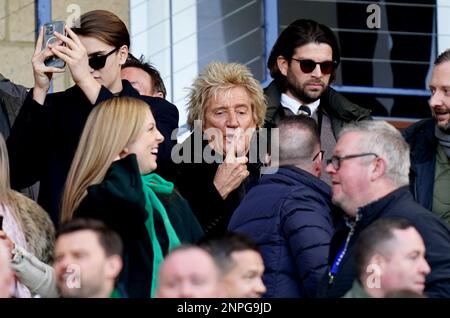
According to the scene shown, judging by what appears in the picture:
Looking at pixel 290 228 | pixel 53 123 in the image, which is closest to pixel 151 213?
pixel 290 228

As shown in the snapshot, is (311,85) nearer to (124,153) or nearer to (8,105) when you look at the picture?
(8,105)

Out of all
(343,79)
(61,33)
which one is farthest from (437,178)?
(343,79)

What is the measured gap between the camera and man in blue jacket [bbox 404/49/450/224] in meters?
8.55

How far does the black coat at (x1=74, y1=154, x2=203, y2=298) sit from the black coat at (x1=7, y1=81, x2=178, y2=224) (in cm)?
78

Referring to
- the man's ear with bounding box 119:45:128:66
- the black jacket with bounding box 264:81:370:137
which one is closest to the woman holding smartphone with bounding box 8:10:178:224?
the man's ear with bounding box 119:45:128:66

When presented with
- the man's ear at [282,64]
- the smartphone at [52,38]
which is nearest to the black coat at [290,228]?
the smartphone at [52,38]

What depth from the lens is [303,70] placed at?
9.25 metres

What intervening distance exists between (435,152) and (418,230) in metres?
1.60

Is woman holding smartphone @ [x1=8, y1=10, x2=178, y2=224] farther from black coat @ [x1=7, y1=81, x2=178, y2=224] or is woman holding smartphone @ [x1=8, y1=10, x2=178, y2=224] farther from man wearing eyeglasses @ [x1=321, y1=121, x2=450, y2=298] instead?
man wearing eyeglasses @ [x1=321, y1=121, x2=450, y2=298]

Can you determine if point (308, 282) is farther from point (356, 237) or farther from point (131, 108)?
point (131, 108)

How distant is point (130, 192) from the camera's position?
7.21 m

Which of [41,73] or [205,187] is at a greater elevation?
[41,73]

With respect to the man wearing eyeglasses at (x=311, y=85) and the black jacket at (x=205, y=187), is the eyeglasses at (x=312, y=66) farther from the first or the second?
the black jacket at (x=205, y=187)

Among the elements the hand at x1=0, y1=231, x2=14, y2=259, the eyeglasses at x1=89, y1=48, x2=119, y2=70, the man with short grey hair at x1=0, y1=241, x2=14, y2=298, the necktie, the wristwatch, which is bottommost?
the man with short grey hair at x1=0, y1=241, x2=14, y2=298
